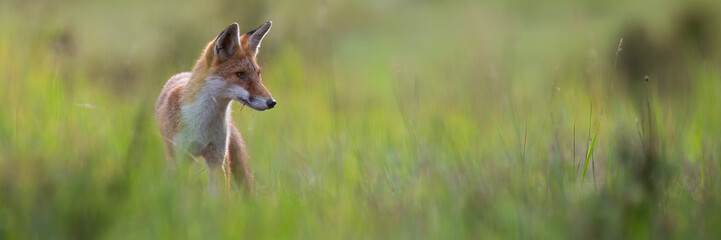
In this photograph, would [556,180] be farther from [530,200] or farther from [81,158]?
[81,158]

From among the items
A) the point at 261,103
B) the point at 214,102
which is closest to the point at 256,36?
the point at 214,102

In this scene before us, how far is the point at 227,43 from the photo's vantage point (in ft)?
18.4

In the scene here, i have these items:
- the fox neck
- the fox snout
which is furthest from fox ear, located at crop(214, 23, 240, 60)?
the fox snout

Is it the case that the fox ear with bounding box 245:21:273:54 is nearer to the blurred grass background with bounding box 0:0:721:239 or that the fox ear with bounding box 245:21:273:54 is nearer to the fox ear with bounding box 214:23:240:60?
the fox ear with bounding box 214:23:240:60

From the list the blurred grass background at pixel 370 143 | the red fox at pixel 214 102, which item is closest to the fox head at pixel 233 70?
the red fox at pixel 214 102

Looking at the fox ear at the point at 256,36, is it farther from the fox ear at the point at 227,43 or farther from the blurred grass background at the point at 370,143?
the blurred grass background at the point at 370,143

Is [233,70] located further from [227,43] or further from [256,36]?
[256,36]

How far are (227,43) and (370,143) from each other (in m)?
1.97

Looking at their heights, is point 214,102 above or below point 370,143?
above

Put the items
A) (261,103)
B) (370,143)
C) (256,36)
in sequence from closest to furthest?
(261,103), (256,36), (370,143)

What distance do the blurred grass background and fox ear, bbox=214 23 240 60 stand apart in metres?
0.53

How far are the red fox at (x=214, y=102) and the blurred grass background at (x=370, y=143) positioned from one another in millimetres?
184

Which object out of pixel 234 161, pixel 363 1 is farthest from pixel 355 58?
pixel 234 161

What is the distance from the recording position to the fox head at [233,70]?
5449 mm
